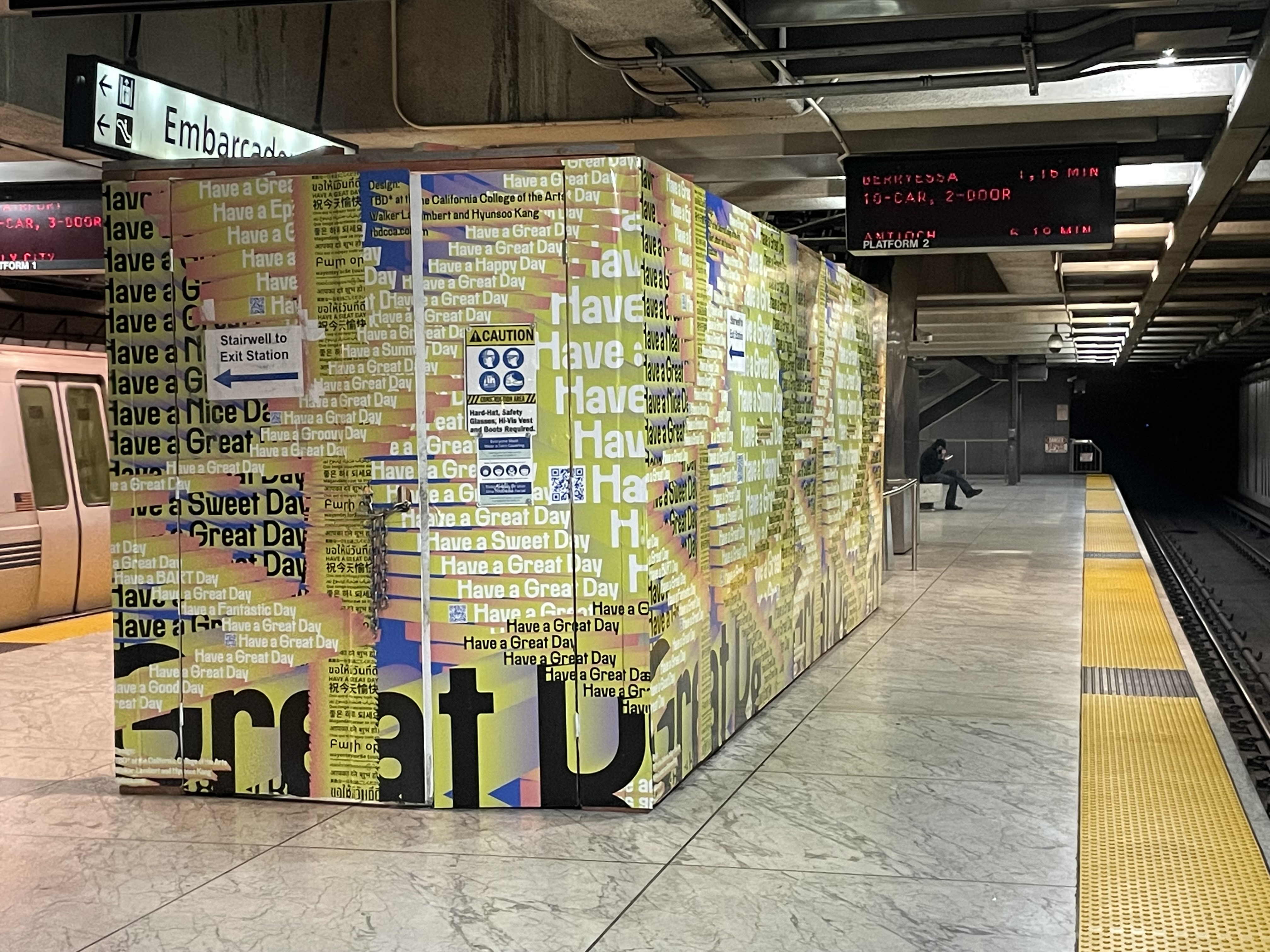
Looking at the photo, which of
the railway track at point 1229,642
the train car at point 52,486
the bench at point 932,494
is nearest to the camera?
the railway track at point 1229,642

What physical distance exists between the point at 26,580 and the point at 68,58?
6332 mm

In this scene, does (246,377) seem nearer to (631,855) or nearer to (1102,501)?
(631,855)

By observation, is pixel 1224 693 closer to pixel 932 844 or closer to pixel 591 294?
pixel 932 844

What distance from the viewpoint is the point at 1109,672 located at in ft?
27.0

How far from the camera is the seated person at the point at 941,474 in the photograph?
82.3 ft

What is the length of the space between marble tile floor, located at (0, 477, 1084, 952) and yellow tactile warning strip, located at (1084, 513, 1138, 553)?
10.0m

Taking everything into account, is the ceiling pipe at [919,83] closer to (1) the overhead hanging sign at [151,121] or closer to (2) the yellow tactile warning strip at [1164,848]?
(1) the overhead hanging sign at [151,121]

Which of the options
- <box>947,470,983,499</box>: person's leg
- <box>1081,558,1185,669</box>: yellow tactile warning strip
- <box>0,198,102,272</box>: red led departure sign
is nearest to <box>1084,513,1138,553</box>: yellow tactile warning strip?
<box>1081,558,1185,669</box>: yellow tactile warning strip

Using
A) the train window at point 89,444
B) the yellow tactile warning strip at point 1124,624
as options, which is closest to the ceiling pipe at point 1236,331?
the yellow tactile warning strip at point 1124,624

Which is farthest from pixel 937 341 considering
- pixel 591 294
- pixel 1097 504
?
pixel 591 294

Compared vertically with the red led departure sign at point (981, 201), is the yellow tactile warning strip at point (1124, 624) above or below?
below

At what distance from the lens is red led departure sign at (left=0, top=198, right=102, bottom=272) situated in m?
9.04

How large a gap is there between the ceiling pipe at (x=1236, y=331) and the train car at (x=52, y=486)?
15.3 meters

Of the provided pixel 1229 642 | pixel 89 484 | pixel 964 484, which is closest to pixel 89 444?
pixel 89 484
